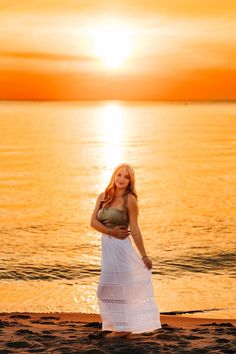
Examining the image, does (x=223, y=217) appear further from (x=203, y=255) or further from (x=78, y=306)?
(x=78, y=306)

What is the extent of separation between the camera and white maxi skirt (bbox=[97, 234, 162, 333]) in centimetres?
980

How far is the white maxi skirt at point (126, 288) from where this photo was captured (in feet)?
32.2

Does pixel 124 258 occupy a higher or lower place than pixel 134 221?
lower

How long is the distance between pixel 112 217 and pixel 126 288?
3.45ft

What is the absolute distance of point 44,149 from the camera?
77.6 metres

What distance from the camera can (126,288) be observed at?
9828 mm

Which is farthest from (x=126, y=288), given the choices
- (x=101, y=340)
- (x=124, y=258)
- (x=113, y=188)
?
(x=113, y=188)

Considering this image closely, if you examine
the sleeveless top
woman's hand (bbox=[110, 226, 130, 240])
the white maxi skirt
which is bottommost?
the white maxi skirt

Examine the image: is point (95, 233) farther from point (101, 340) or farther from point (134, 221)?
point (134, 221)

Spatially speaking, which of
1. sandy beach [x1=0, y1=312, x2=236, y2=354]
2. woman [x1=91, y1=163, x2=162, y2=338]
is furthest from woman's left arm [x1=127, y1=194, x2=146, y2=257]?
sandy beach [x1=0, y1=312, x2=236, y2=354]

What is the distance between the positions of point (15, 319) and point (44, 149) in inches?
2554

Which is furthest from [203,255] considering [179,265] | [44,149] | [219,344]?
[44,149]

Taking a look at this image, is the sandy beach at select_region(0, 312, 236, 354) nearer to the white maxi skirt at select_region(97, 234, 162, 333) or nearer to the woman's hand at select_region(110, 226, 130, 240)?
the white maxi skirt at select_region(97, 234, 162, 333)

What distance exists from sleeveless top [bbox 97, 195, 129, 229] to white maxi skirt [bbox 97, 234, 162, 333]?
202 millimetres
